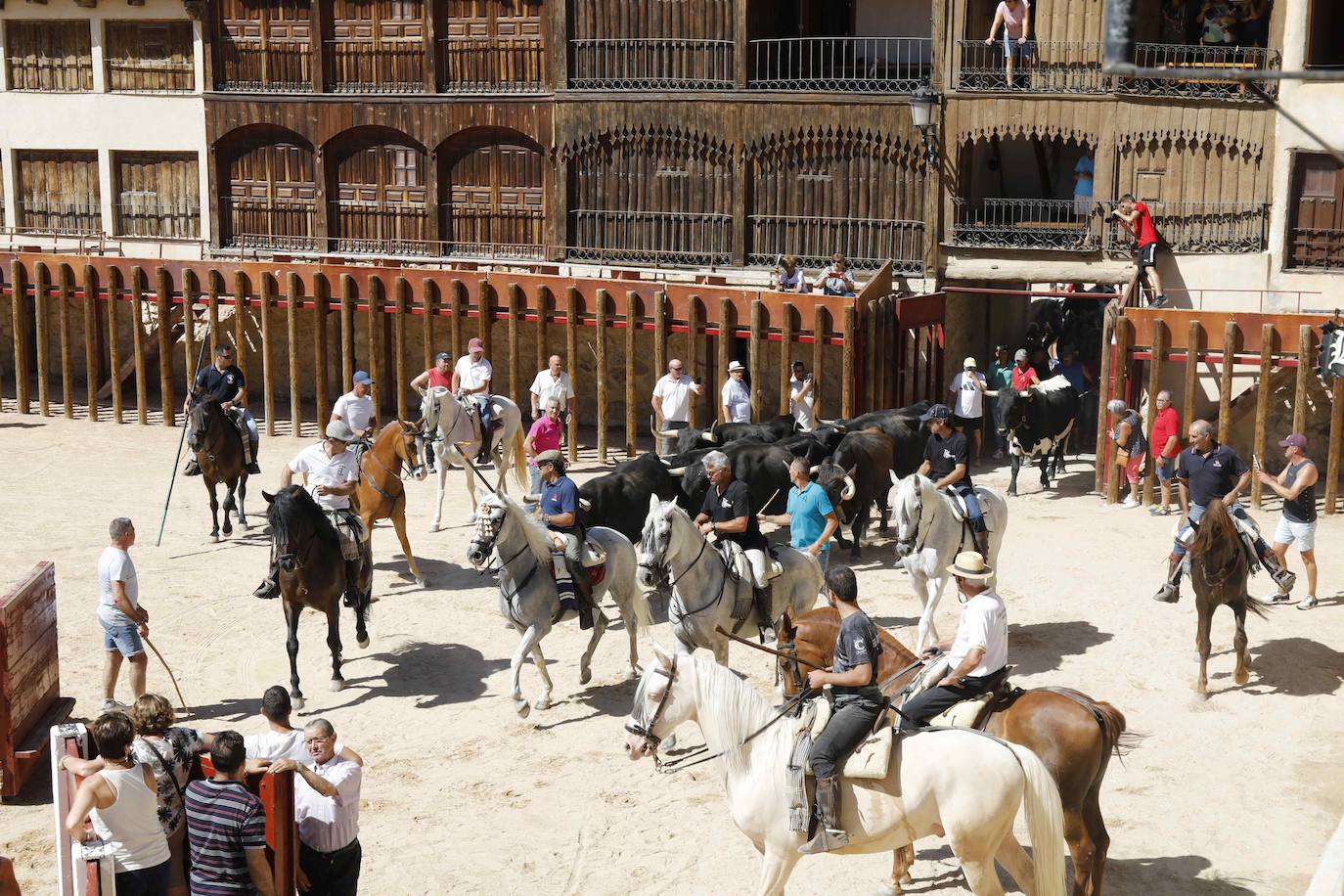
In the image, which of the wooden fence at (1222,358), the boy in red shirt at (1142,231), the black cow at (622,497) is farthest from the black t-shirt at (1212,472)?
the boy in red shirt at (1142,231)

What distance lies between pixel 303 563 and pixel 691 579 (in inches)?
141

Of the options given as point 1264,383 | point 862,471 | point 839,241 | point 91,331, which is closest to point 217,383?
point 862,471

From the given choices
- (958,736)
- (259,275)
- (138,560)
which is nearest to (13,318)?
(259,275)

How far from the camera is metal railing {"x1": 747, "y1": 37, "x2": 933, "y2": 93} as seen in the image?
26.6 metres

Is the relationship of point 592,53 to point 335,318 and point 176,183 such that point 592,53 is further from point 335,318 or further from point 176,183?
point 176,183

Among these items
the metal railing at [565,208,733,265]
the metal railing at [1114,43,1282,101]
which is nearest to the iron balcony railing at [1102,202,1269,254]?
the metal railing at [1114,43,1282,101]

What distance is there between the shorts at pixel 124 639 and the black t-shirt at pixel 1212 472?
10.00m

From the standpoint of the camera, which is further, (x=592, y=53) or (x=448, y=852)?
(x=592, y=53)

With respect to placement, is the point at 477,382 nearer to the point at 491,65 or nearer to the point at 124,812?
the point at 491,65

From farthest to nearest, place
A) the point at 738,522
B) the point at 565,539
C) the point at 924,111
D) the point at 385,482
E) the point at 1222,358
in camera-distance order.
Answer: the point at 924,111 < the point at 1222,358 < the point at 385,482 < the point at 738,522 < the point at 565,539

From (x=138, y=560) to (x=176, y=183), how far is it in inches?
642

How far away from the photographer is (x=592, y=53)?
28.5m

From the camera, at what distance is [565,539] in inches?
536

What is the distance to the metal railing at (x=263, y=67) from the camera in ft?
101
